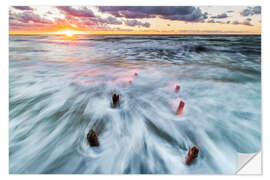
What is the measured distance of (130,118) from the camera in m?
2.67

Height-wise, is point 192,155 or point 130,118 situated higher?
point 130,118

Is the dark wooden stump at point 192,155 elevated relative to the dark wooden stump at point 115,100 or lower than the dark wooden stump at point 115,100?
lower

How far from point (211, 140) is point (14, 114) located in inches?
164

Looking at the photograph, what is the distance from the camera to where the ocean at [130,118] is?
195 cm
